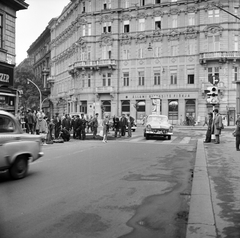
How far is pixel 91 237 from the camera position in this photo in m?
4.48

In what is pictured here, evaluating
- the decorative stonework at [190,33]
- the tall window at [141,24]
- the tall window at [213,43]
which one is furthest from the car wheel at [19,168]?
the tall window at [141,24]

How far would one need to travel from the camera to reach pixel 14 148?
8227 mm

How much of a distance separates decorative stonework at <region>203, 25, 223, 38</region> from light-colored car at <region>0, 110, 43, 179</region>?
44.0 meters

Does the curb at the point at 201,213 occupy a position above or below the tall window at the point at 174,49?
below

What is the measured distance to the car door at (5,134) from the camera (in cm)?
789

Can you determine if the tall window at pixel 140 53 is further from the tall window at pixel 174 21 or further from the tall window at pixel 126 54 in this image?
the tall window at pixel 174 21

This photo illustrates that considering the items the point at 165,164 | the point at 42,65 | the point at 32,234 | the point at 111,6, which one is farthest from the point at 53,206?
the point at 42,65

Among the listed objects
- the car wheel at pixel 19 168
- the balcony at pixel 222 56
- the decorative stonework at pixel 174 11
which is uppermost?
the decorative stonework at pixel 174 11

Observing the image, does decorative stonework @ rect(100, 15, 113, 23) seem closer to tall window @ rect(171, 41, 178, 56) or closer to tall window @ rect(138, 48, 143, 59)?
tall window @ rect(138, 48, 143, 59)

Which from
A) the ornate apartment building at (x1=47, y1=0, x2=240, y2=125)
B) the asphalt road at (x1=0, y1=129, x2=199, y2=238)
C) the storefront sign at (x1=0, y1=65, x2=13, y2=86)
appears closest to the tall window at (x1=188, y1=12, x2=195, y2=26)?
the ornate apartment building at (x1=47, y1=0, x2=240, y2=125)

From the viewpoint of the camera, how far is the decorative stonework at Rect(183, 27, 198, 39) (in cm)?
4992

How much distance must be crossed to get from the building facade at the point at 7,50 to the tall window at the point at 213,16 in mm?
31090

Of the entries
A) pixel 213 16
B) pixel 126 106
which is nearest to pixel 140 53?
pixel 126 106

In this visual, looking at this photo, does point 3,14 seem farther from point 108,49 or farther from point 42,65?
point 42,65
